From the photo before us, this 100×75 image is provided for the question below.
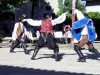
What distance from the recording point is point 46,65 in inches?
493

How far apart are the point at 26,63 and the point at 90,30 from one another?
248 cm

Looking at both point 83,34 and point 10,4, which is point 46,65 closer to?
point 83,34

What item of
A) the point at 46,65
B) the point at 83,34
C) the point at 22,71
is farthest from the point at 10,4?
the point at 22,71

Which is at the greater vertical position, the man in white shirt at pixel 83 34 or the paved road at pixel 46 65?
the man in white shirt at pixel 83 34

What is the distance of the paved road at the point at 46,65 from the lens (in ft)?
36.3

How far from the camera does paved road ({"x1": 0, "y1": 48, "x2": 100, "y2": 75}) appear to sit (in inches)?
436

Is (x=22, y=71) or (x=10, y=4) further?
(x=10, y=4)

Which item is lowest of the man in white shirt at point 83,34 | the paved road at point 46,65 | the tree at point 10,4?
the paved road at point 46,65

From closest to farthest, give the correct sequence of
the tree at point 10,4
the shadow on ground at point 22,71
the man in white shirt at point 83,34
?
1. the shadow on ground at point 22,71
2. the man in white shirt at point 83,34
3. the tree at point 10,4

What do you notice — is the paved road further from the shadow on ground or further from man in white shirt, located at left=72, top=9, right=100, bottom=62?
man in white shirt, located at left=72, top=9, right=100, bottom=62

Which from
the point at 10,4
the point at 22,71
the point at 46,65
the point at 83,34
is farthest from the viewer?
the point at 10,4

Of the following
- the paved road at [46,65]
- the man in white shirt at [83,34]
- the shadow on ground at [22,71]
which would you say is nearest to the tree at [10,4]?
the paved road at [46,65]

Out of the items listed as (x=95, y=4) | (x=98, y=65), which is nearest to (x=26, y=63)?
(x=98, y=65)

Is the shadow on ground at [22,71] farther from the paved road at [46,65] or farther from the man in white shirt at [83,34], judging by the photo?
the man in white shirt at [83,34]
